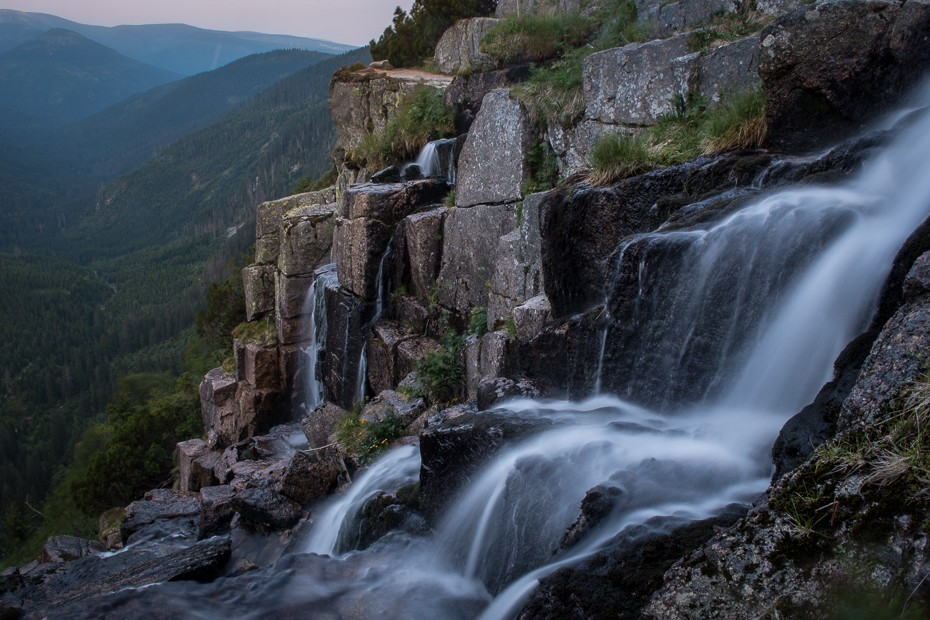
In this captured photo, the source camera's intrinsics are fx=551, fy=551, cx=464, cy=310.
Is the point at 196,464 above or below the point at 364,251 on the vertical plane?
below

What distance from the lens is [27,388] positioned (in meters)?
73.7

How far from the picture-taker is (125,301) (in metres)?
96.4

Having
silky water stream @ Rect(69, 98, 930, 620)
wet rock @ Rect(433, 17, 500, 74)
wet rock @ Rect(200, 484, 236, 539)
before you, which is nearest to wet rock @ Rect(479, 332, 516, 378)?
silky water stream @ Rect(69, 98, 930, 620)

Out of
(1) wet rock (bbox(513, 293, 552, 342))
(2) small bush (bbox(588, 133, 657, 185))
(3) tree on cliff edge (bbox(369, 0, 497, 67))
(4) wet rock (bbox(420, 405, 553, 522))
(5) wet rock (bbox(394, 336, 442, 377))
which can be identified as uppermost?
(3) tree on cliff edge (bbox(369, 0, 497, 67))

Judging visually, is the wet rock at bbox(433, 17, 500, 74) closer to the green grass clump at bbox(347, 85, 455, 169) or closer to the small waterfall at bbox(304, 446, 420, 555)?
the green grass clump at bbox(347, 85, 455, 169)

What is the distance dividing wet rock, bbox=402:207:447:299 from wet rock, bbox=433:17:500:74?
7092 millimetres

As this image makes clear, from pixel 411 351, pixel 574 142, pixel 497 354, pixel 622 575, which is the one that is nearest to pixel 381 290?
pixel 411 351

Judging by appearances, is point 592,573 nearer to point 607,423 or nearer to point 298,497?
point 607,423

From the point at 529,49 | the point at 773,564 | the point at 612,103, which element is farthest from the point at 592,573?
the point at 529,49

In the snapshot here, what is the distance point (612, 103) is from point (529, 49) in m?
4.93

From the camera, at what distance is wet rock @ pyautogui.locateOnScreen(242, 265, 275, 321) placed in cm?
1830

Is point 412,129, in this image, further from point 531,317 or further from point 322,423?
point 531,317

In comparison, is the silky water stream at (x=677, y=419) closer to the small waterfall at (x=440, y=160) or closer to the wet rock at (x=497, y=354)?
the wet rock at (x=497, y=354)

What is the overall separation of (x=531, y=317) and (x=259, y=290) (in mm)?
13776
